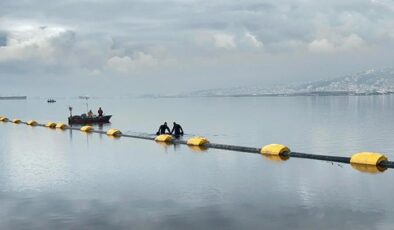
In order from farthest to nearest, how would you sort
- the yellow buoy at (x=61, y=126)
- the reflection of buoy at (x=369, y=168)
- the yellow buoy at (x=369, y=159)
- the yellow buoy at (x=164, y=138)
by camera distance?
1. the yellow buoy at (x=61, y=126)
2. the yellow buoy at (x=164, y=138)
3. the yellow buoy at (x=369, y=159)
4. the reflection of buoy at (x=369, y=168)

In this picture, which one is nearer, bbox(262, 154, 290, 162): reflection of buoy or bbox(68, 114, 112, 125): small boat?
bbox(262, 154, 290, 162): reflection of buoy

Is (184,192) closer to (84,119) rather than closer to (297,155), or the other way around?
(297,155)

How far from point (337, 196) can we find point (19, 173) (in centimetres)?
2153

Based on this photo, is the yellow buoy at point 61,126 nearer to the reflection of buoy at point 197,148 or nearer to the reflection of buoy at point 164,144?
the reflection of buoy at point 164,144

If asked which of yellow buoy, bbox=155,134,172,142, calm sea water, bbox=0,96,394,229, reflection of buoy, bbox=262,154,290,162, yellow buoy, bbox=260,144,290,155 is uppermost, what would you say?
yellow buoy, bbox=155,134,172,142

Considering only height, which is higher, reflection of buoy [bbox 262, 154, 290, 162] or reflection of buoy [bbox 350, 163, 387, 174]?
reflection of buoy [bbox 262, 154, 290, 162]

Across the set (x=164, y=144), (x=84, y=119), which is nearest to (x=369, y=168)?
(x=164, y=144)

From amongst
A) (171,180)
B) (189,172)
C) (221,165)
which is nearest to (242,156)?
(221,165)

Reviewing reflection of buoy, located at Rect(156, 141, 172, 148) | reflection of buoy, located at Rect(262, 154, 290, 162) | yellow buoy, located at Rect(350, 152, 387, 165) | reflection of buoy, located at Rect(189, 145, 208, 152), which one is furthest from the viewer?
reflection of buoy, located at Rect(156, 141, 172, 148)

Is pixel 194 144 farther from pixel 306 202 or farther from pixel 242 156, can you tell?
pixel 306 202

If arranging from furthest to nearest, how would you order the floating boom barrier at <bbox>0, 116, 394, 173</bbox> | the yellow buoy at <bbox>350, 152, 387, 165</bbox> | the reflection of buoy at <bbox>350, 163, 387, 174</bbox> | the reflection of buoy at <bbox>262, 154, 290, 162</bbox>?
1. the reflection of buoy at <bbox>262, 154, 290, 162</bbox>
2. the yellow buoy at <bbox>350, 152, 387, 165</bbox>
3. the floating boom barrier at <bbox>0, 116, 394, 173</bbox>
4. the reflection of buoy at <bbox>350, 163, 387, 174</bbox>

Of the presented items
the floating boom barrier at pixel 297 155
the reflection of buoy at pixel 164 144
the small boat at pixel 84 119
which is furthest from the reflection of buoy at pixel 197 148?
the small boat at pixel 84 119

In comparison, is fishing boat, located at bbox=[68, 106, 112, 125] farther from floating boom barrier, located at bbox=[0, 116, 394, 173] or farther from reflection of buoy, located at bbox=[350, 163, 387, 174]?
reflection of buoy, located at bbox=[350, 163, 387, 174]

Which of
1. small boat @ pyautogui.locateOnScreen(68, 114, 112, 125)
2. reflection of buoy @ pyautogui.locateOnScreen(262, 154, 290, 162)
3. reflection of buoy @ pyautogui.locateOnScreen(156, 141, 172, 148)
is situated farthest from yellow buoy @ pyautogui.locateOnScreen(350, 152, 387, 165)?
small boat @ pyautogui.locateOnScreen(68, 114, 112, 125)
